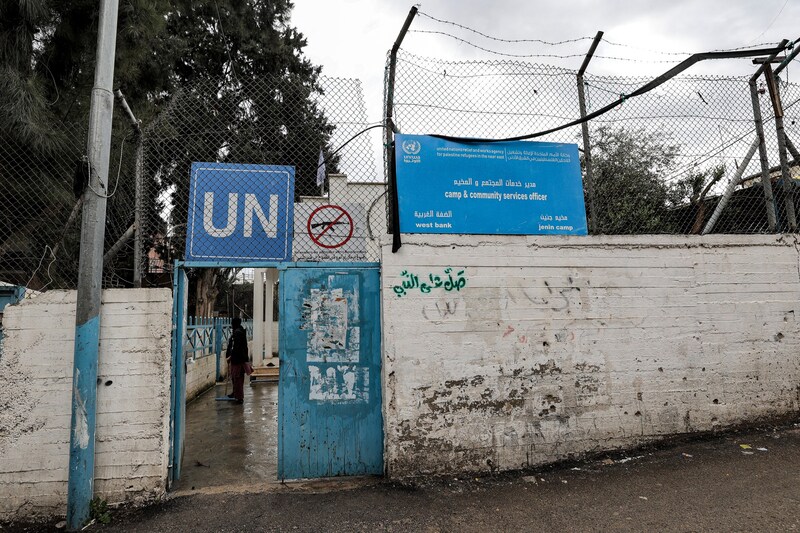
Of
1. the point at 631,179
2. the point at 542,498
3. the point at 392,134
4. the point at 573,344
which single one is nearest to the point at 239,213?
the point at 392,134

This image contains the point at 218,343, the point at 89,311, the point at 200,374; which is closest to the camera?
the point at 89,311

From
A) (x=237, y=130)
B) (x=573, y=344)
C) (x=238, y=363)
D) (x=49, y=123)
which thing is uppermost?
(x=49, y=123)

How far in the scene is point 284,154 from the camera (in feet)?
15.3

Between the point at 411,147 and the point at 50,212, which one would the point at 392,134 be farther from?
the point at 50,212

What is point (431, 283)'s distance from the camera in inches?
165

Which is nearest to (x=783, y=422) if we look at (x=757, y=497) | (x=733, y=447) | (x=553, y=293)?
(x=733, y=447)

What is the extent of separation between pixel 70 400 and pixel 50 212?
207 centimetres

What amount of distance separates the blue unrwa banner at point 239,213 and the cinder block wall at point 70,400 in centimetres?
67

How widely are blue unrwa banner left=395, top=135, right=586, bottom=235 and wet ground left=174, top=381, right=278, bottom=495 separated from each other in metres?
2.78

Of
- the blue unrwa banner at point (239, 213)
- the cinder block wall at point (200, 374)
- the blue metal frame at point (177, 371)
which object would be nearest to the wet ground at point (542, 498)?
the blue metal frame at point (177, 371)

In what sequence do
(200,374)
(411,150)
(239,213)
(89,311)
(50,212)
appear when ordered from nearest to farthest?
(89,311) < (239,213) < (411,150) < (50,212) < (200,374)

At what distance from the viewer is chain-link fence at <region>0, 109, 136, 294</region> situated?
13.9 feet

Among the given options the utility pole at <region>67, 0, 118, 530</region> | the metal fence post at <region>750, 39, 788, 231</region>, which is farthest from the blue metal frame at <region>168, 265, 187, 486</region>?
the metal fence post at <region>750, 39, 788, 231</region>

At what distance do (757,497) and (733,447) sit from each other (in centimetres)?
98
